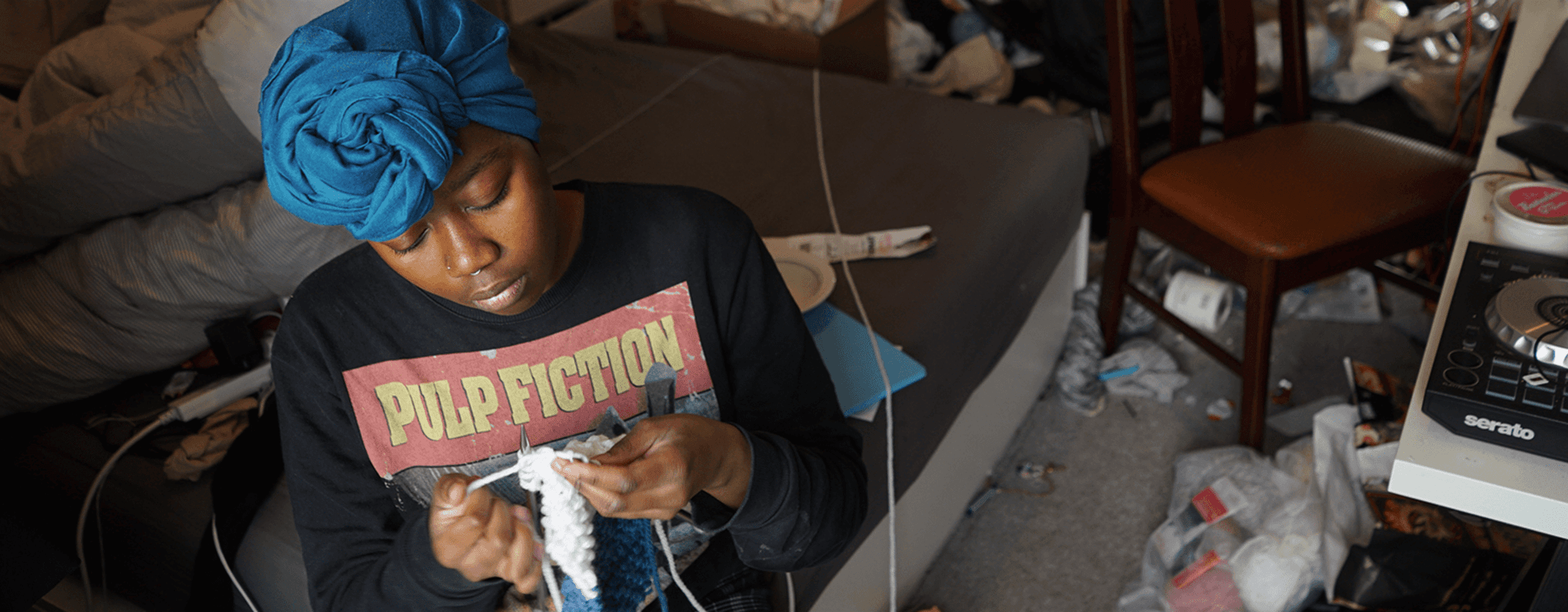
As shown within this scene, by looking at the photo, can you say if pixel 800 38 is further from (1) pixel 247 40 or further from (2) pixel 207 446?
(2) pixel 207 446

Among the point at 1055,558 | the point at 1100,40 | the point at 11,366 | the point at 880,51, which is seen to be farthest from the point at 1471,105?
the point at 11,366

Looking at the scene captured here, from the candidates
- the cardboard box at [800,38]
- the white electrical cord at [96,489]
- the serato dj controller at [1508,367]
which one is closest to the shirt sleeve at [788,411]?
the serato dj controller at [1508,367]

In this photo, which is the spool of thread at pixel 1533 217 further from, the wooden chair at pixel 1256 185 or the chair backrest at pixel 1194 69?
the chair backrest at pixel 1194 69

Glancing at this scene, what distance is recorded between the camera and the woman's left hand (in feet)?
2.31

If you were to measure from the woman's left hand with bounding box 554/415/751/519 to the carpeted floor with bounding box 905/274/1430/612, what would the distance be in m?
0.93

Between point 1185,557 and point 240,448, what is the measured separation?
1440 mm

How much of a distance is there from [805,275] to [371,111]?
887 mm

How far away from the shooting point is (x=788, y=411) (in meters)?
0.98

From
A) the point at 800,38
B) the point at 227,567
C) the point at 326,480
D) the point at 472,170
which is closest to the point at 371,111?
the point at 472,170

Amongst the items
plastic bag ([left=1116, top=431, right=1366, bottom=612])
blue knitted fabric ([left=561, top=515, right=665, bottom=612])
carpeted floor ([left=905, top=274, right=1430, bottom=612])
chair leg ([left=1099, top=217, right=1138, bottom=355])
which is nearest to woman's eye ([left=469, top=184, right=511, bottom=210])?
blue knitted fabric ([left=561, top=515, right=665, bottom=612])

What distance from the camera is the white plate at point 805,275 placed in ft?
4.66

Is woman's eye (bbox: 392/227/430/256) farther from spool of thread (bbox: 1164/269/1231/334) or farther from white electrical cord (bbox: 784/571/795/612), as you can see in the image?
spool of thread (bbox: 1164/269/1231/334)

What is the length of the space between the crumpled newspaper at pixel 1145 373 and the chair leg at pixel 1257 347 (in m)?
0.23

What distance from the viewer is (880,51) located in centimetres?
274
